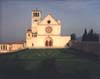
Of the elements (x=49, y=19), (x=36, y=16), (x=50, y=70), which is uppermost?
(x=36, y=16)

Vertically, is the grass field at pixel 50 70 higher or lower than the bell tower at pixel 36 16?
lower

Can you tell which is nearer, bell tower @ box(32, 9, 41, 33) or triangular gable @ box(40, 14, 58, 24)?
triangular gable @ box(40, 14, 58, 24)

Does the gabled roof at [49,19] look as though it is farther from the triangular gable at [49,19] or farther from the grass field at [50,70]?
the grass field at [50,70]

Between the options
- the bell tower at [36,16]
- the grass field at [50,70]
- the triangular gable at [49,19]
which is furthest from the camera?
the bell tower at [36,16]

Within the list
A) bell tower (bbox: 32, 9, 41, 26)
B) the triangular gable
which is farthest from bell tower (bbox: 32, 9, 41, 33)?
the triangular gable

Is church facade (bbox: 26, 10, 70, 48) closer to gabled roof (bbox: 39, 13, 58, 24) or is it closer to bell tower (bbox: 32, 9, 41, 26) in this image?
gabled roof (bbox: 39, 13, 58, 24)

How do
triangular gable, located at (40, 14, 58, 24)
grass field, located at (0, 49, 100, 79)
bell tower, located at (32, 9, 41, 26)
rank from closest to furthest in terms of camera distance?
grass field, located at (0, 49, 100, 79) → triangular gable, located at (40, 14, 58, 24) → bell tower, located at (32, 9, 41, 26)

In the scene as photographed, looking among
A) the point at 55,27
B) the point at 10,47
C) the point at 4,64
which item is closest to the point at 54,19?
the point at 55,27

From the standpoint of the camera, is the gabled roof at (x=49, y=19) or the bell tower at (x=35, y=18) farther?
the bell tower at (x=35, y=18)

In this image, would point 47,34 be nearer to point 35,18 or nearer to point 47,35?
point 47,35

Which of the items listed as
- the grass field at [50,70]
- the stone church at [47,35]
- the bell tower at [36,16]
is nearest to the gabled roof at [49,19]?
the stone church at [47,35]

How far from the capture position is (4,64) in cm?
483

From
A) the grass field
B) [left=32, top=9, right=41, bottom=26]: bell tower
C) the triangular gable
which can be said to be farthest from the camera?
[left=32, top=9, right=41, bottom=26]: bell tower

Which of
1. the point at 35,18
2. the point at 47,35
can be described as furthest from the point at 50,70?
the point at 35,18
